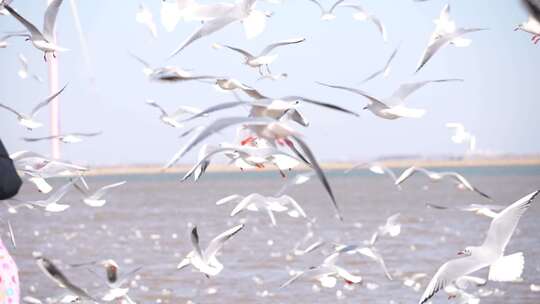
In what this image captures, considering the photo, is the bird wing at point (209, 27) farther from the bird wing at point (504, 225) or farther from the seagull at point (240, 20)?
the bird wing at point (504, 225)

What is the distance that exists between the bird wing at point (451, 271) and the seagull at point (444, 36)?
1105mm

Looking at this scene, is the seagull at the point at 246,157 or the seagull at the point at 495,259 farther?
the seagull at the point at 495,259

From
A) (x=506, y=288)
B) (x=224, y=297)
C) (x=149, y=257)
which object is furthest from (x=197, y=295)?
(x=149, y=257)

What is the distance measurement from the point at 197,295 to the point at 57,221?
66.6 feet

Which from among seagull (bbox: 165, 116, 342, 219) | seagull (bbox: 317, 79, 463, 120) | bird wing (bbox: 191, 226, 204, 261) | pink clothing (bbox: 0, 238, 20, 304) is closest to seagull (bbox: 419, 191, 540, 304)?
seagull (bbox: 317, 79, 463, 120)

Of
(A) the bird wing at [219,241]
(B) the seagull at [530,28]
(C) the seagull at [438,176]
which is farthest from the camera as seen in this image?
(C) the seagull at [438,176]

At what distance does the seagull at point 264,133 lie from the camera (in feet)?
11.6

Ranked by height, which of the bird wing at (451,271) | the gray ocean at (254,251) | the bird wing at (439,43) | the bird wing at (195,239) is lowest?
the gray ocean at (254,251)

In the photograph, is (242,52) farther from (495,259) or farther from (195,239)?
(495,259)

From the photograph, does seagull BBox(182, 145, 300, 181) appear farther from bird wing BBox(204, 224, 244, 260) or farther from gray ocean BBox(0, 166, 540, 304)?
gray ocean BBox(0, 166, 540, 304)

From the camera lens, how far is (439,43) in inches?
248

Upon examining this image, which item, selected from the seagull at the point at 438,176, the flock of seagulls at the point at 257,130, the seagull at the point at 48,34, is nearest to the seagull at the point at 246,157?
the flock of seagulls at the point at 257,130

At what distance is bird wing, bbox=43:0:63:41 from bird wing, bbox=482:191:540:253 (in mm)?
2782

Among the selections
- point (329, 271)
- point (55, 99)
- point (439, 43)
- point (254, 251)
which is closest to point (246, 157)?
point (439, 43)
